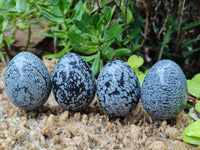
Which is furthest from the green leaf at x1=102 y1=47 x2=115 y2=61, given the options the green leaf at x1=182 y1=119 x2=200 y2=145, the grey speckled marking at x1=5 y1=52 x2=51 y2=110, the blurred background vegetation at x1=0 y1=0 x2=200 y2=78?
the green leaf at x1=182 y1=119 x2=200 y2=145

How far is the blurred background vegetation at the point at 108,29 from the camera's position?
→ 127 centimetres

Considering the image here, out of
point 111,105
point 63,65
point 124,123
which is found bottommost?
point 124,123

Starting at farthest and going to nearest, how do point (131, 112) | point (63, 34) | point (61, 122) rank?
point (63, 34) → point (131, 112) → point (61, 122)

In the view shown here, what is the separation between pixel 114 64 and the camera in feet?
3.30

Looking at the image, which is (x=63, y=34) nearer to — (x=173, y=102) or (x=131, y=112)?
(x=131, y=112)

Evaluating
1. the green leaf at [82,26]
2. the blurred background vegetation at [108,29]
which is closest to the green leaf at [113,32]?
the blurred background vegetation at [108,29]

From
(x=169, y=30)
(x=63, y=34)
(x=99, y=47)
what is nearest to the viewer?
(x=99, y=47)

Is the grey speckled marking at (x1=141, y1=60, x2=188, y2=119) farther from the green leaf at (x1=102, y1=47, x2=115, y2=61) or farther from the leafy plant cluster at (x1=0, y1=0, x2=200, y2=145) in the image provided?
the green leaf at (x1=102, y1=47, x2=115, y2=61)

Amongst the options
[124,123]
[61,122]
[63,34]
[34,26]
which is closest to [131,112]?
[124,123]

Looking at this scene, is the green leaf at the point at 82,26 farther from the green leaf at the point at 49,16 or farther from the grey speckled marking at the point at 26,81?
the grey speckled marking at the point at 26,81

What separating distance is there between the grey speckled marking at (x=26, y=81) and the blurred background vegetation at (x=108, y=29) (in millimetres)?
317

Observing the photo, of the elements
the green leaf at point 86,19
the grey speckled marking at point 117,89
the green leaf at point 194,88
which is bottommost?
the green leaf at point 194,88

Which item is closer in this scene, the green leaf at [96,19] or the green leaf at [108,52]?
the green leaf at [96,19]

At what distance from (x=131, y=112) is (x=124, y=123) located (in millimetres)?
87
